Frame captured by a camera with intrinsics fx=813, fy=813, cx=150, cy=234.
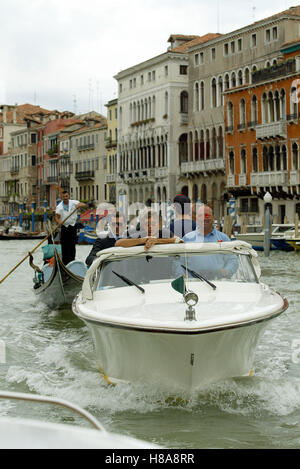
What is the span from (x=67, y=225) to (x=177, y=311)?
659cm

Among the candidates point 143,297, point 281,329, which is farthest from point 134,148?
point 143,297

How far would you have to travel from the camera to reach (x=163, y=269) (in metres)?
5.85

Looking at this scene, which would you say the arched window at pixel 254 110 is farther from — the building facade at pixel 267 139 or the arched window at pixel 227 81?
the arched window at pixel 227 81

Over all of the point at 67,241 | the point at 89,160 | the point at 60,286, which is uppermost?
the point at 89,160

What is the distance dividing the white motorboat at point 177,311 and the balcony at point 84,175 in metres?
54.0

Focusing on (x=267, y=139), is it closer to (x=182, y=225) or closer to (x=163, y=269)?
(x=182, y=225)

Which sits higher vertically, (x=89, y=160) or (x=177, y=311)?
(x=89, y=160)

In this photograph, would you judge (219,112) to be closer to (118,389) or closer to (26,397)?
(118,389)

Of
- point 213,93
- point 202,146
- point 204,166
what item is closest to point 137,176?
point 202,146

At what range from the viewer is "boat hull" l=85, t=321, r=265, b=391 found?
4.70 m

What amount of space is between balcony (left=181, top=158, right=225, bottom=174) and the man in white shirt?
3028 cm

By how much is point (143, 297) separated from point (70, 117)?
221 feet

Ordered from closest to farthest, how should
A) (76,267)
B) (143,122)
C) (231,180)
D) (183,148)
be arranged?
1. (76,267)
2. (231,180)
3. (183,148)
4. (143,122)

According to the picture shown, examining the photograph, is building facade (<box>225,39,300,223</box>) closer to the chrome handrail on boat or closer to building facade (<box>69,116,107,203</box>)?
building facade (<box>69,116,107,203</box>)
